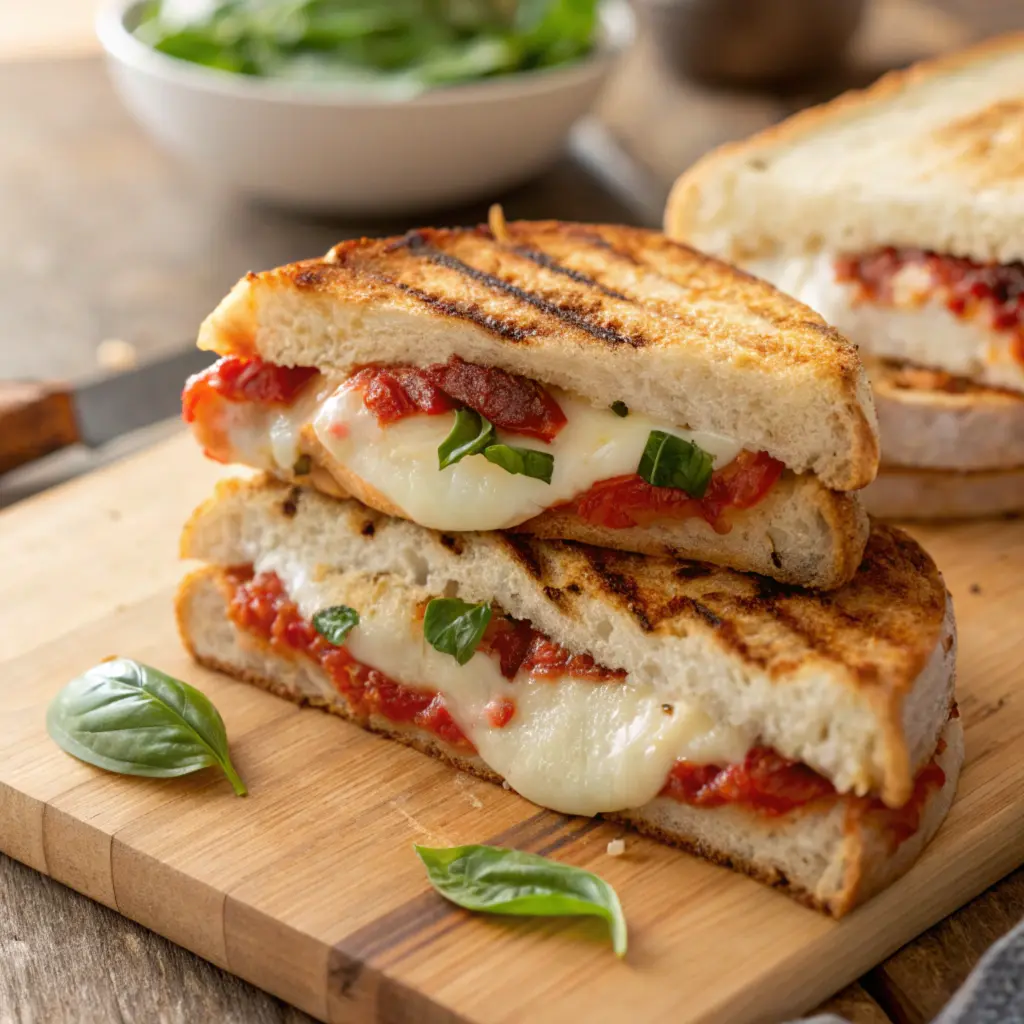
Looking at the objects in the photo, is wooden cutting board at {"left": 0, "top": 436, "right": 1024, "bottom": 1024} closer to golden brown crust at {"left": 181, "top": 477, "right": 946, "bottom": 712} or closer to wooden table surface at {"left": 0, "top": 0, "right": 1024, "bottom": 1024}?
wooden table surface at {"left": 0, "top": 0, "right": 1024, "bottom": 1024}

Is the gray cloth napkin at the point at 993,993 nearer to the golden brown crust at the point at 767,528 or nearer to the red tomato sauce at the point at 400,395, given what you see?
the golden brown crust at the point at 767,528

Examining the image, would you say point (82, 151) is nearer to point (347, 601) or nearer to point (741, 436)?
point (347, 601)

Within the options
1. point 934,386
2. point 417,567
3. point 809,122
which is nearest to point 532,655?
point 417,567

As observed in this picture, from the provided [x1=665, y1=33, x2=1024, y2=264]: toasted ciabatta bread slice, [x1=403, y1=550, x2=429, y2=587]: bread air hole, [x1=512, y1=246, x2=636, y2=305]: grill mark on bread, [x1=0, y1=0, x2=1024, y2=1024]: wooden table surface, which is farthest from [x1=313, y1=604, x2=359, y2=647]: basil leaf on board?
[x1=665, y1=33, x2=1024, y2=264]: toasted ciabatta bread slice

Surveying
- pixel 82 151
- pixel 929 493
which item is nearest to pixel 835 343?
pixel 929 493

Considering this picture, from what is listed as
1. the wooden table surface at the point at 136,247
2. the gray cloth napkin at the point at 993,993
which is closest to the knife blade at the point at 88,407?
the wooden table surface at the point at 136,247
